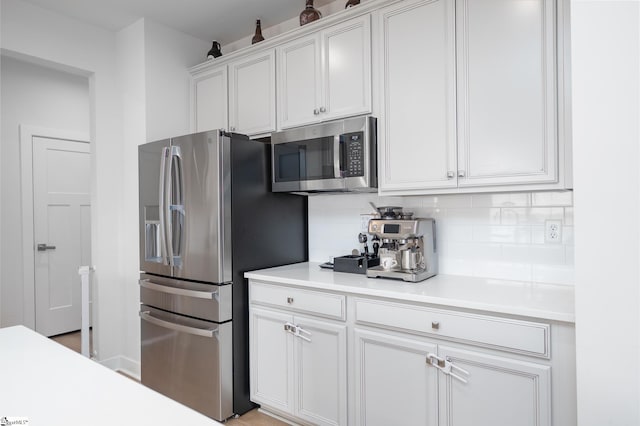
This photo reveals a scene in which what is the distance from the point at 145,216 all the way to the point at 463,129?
214 centimetres

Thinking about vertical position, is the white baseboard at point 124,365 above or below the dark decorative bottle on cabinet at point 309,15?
below

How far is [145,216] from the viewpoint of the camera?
2885 mm

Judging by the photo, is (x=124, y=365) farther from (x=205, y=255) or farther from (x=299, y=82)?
(x=299, y=82)

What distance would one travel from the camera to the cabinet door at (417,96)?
208 cm

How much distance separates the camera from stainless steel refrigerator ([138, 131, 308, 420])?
8.02 ft

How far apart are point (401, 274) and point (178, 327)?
1440 millimetres

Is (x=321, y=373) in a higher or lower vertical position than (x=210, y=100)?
lower

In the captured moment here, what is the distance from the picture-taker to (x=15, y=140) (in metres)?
3.90

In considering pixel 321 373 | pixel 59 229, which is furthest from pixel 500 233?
pixel 59 229

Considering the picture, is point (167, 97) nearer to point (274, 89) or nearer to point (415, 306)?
point (274, 89)

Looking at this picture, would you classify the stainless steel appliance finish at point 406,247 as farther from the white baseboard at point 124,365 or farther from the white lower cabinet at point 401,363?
the white baseboard at point 124,365

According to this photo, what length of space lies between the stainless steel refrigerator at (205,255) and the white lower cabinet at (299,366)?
0.52ft

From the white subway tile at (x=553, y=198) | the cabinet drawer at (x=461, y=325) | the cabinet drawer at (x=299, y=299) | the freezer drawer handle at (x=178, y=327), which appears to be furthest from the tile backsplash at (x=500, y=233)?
the freezer drawer handle at (x=178, y=327)

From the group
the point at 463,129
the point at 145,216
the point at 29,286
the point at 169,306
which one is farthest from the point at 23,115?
the point at 463,129
